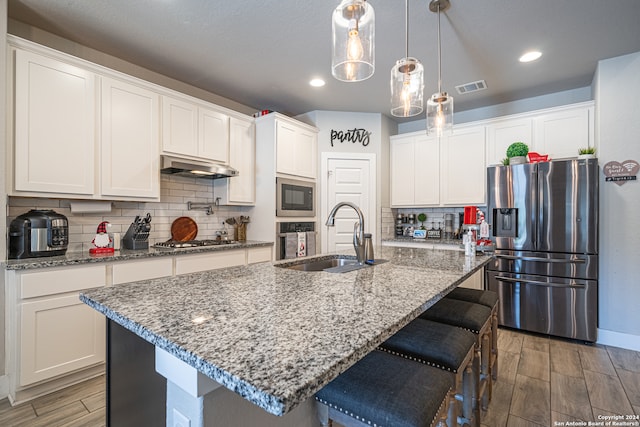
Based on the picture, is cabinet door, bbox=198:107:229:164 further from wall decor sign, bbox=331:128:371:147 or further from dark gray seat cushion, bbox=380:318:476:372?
dark gray seat cushion, bbox=380:318:476:372

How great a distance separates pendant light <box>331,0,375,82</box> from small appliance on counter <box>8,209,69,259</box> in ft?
7.26

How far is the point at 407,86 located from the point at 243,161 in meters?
2.19

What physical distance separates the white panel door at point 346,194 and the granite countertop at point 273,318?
8.45 feet

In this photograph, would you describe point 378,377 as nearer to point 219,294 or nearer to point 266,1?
point 219,294

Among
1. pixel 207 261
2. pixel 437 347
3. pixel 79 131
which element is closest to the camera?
pixel 437 347

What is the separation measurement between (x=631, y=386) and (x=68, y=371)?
3837 mm

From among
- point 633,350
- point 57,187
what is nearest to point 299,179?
point 57,187

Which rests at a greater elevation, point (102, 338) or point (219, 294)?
point (219, 294)

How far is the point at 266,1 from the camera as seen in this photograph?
2.05 m

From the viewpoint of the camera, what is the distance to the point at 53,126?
7.14 feet

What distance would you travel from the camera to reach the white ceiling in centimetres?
210

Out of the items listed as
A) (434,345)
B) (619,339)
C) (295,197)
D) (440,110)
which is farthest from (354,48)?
(619,339)

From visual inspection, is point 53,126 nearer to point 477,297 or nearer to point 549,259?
point 477,297

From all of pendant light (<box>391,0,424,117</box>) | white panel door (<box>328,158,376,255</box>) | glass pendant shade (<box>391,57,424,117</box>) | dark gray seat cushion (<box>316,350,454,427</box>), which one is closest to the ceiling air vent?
white panel door (<box>328,158,376,255</box>)
